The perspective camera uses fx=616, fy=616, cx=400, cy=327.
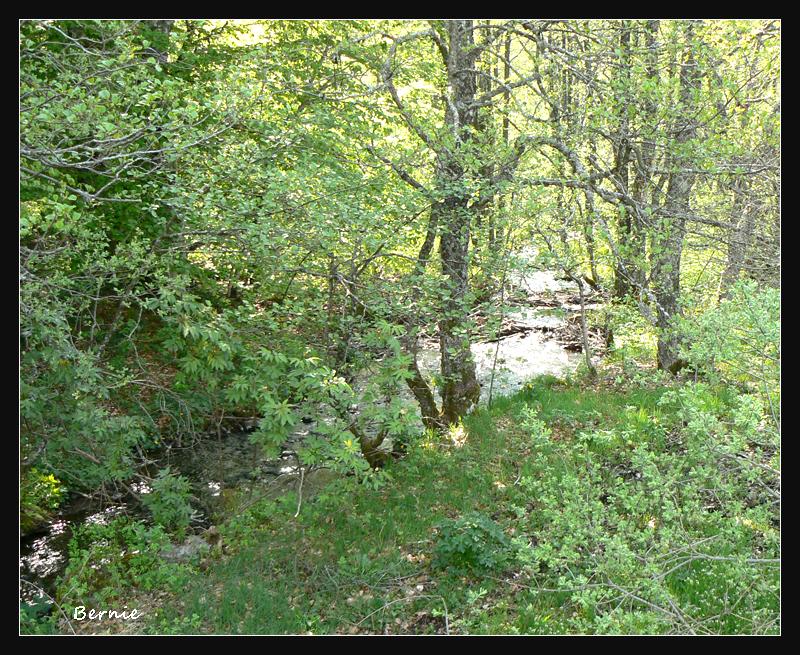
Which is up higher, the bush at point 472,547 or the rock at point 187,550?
the bush at point 472,547

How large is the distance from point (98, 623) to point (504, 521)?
3.95 m

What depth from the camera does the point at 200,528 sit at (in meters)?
7.27

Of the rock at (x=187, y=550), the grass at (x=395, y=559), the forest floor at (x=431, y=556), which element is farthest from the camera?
the rock at (x=187, y=550)

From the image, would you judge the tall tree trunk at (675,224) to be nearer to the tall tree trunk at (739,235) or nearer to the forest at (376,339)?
the forest at (376,339)

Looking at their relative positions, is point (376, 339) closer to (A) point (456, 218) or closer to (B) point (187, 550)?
(A) point (456, 218)

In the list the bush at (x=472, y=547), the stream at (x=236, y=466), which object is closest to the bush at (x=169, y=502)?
the stream at (x=236, y=466)

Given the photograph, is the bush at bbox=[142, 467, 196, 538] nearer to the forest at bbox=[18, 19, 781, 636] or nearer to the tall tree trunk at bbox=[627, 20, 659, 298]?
the forest at bbox=[18, 19, 781, 636]

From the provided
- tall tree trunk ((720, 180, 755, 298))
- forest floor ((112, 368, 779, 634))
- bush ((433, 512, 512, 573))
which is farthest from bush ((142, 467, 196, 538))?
tall tree trunk ((720, 180, 755, 298))

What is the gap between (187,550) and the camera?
6.80m

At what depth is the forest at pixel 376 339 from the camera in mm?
4758

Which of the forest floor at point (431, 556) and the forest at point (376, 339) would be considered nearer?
the forest at point (376, 339)

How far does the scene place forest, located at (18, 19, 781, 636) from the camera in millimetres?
4758

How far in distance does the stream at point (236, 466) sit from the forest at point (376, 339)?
0.19 ft

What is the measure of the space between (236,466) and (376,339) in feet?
12.6
